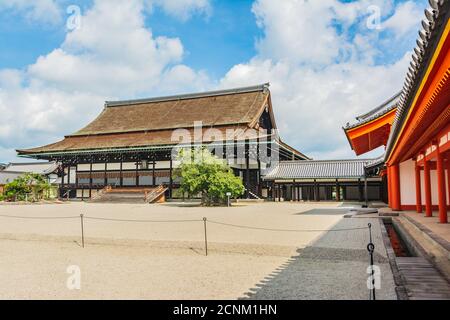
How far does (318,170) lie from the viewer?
33.3 meters

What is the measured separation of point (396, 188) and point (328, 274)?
42.4ft

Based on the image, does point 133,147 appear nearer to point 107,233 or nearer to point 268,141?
point 268,141

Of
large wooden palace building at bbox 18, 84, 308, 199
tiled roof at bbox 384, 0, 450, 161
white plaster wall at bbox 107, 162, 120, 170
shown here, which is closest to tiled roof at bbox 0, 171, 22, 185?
large wooden palace building at bbox 18, 84, 308, 199

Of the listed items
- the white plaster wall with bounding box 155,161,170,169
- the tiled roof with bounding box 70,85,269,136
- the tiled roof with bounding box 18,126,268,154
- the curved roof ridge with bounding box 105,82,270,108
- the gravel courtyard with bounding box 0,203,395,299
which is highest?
the curved roof ridge with bounding box 105,82,270,108

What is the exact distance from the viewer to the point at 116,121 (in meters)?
45.0

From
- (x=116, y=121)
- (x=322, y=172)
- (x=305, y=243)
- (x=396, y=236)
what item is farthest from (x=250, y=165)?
(x=305, y=243)

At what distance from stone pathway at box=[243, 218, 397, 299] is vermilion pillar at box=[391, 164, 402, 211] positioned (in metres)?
8.71

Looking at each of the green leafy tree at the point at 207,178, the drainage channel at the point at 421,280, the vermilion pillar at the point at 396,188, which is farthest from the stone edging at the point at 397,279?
the green leafy tree at the point at 207,178

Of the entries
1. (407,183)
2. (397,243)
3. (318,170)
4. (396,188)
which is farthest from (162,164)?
(397,243)

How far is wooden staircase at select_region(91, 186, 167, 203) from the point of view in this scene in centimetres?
3101

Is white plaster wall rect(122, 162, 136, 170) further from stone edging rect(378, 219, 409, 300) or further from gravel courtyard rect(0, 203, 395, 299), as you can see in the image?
stone edging rect(378, 219, 409, 300)

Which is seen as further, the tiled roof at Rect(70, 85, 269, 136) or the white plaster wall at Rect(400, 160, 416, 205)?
→ the tiled roof at Rect(70, 85, 269, 136)

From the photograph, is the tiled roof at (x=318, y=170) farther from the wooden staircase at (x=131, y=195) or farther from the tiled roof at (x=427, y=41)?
the tiled roof at (x=427, y=41)

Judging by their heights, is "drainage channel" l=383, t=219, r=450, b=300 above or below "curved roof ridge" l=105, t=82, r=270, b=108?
below
